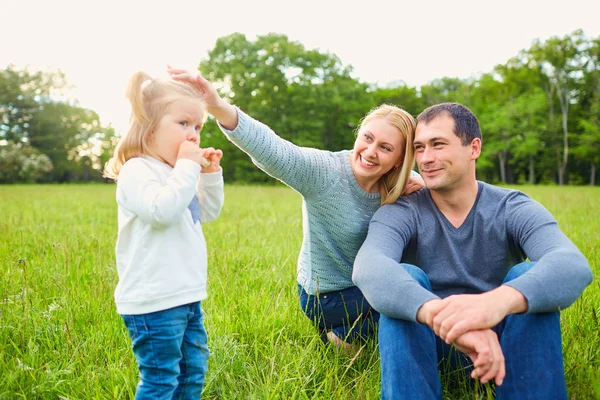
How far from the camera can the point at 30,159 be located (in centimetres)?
3316

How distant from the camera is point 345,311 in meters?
2.70

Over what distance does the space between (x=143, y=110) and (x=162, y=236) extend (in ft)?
1.52

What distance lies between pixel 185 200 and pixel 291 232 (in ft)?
14.2

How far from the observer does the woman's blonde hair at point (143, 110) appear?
5.41 feet

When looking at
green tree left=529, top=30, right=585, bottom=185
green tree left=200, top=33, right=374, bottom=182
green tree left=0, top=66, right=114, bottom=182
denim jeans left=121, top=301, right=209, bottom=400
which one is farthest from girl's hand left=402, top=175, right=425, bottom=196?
green tree left=0, top=66, right=114, bottom=182

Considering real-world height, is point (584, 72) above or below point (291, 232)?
above

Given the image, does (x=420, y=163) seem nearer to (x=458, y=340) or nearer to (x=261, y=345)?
(x=458, y=340)

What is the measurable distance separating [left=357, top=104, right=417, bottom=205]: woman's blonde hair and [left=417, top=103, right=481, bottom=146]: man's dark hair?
0.09m

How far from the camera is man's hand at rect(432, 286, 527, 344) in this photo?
1647mm

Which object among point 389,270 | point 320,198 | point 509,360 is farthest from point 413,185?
point 509,360

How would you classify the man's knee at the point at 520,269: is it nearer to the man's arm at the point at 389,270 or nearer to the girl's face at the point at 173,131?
the man's arm at the point at 389,270

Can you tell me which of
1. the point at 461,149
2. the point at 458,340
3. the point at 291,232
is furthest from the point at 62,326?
the point at 291,232

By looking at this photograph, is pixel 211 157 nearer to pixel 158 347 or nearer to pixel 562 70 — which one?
pixel 158 347

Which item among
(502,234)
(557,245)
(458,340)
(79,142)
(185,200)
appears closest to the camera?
(185,200)
